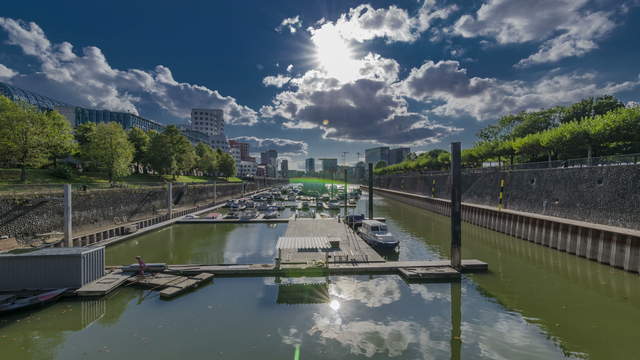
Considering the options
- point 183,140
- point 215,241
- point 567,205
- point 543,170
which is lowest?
point 215,241

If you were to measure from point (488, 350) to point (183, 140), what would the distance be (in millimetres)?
90482

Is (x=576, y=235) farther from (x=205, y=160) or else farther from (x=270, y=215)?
(x=205, y=160)

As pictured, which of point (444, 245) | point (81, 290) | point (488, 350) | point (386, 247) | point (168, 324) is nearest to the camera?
point (488, 350)

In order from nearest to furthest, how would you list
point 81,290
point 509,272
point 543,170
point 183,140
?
point 81,290, point 509,272, point 543,170, point 183,140

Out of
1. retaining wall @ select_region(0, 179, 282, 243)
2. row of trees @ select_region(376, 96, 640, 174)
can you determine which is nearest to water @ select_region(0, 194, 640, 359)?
retaining wall @ select_region(0, 179, 282, 243)

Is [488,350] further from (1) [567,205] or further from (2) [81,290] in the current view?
(1) [567,205]

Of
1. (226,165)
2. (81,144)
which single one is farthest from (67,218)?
(226,165)

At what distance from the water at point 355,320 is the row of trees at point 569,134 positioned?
27.9m

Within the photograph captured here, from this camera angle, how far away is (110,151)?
53562 mm

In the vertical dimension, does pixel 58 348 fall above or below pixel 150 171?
below

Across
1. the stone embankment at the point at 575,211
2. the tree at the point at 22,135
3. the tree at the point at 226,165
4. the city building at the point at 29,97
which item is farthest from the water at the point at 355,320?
the city building at the point at 29,97

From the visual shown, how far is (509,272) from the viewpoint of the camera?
22.3m

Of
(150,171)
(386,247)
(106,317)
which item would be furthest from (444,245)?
(150,171)

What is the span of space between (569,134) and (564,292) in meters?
35.7
